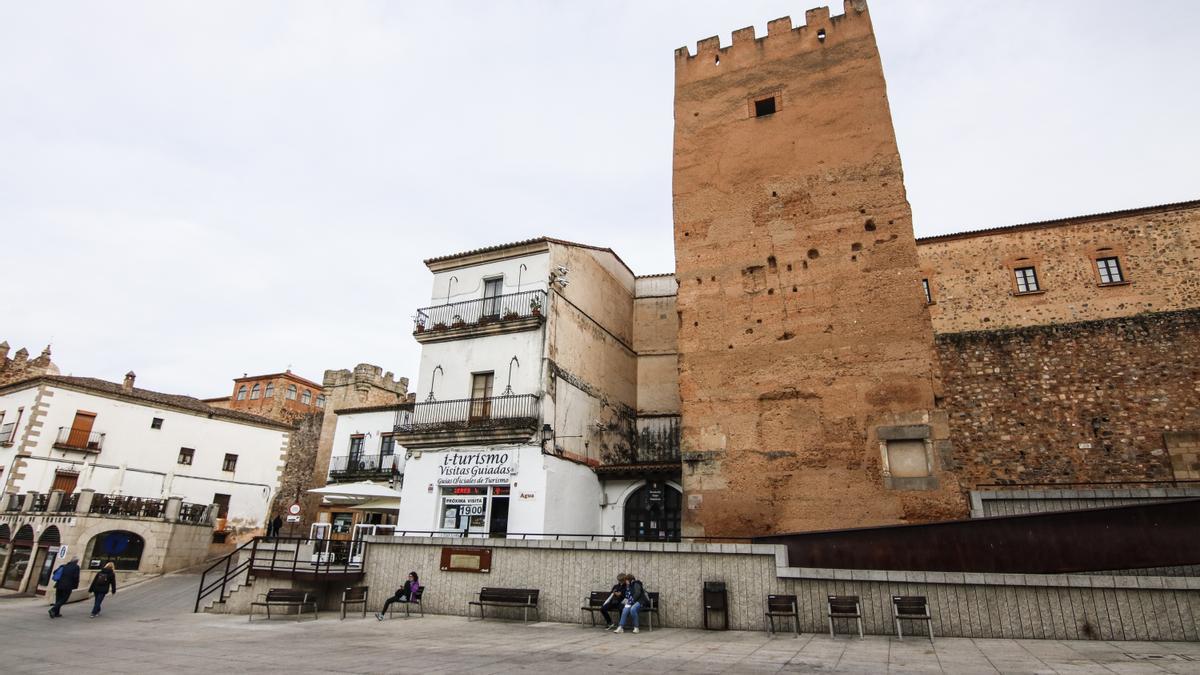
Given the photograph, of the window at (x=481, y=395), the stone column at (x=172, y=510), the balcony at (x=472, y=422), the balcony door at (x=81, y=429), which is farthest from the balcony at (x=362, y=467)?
the balcony door at (x=81, y=429)

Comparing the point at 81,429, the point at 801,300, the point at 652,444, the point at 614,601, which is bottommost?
the point at 614,601

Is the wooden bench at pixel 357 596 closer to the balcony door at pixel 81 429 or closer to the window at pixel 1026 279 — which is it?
the balcony door at pixel 81 429

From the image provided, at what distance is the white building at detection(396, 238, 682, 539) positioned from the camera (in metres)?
18.7

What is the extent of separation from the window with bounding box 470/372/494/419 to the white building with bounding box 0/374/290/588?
13248 millimetres

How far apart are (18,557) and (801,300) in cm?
2831

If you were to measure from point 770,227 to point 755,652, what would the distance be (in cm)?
1140

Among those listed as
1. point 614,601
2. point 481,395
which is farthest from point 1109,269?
point 481,395

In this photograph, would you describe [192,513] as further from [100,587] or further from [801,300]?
[801,300]

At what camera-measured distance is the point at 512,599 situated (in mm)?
12602

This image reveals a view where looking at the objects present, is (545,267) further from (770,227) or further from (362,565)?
(362,565)

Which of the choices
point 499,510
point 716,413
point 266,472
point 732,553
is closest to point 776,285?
point 716,413

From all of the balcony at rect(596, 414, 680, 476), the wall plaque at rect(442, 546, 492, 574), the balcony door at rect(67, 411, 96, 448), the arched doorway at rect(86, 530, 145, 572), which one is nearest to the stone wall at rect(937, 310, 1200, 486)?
the balcony at rect(596, 414, 680, 476)

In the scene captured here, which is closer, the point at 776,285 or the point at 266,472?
the point at 776,285

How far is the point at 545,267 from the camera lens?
2088cm
